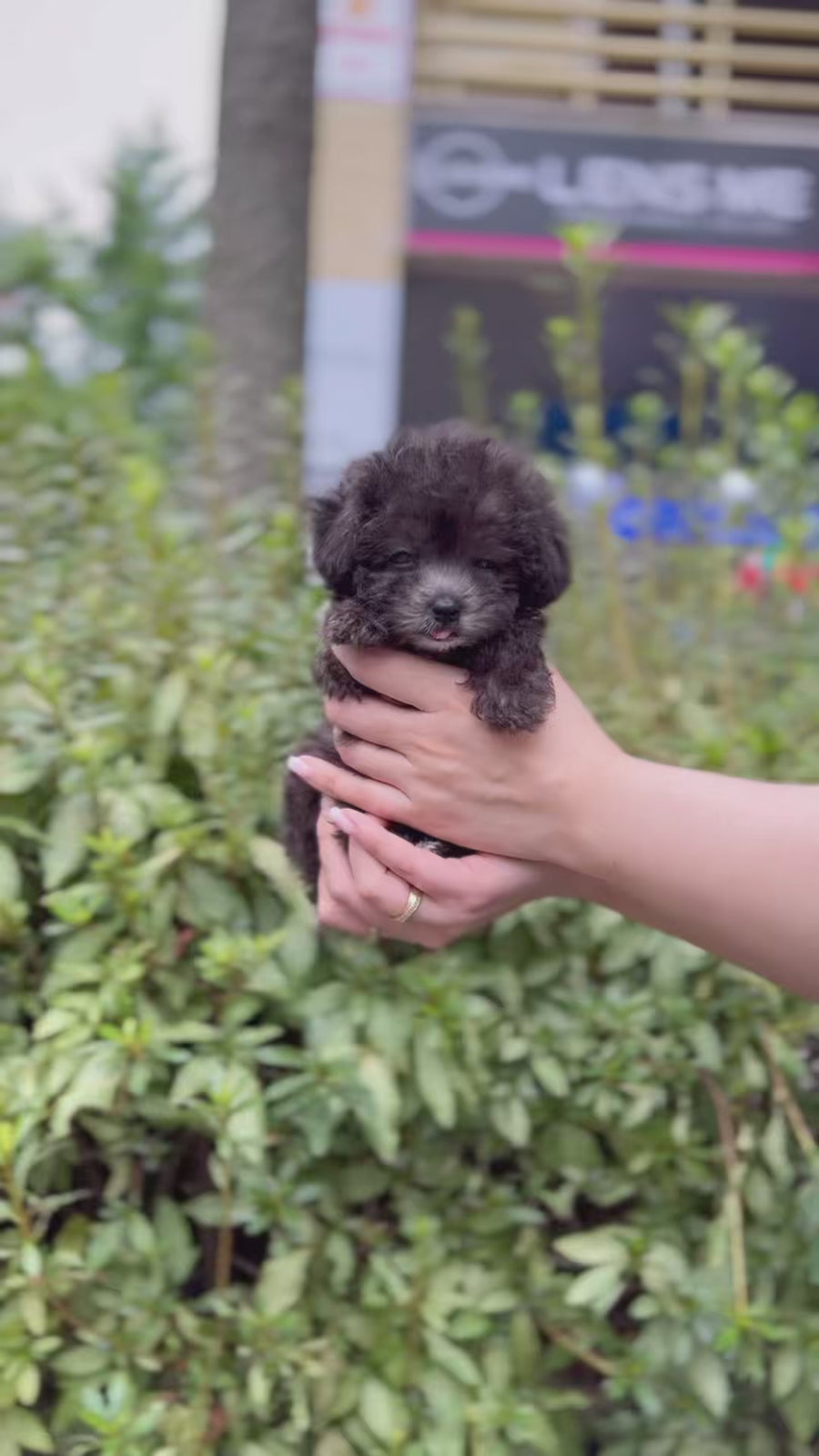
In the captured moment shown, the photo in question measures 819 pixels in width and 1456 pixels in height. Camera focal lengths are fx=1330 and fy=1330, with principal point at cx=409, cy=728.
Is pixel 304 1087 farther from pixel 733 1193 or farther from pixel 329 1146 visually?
pixel 733 1193

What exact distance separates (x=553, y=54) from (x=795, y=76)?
1766 mm

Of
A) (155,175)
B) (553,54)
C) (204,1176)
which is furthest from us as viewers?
(155,175)

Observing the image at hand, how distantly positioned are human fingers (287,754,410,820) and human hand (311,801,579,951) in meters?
0.02

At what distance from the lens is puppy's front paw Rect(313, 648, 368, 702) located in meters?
2.14

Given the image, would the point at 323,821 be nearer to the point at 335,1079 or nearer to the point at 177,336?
the point at 335,1079

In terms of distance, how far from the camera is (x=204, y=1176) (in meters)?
2.68

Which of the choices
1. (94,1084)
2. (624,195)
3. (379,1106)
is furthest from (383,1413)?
(624,195)

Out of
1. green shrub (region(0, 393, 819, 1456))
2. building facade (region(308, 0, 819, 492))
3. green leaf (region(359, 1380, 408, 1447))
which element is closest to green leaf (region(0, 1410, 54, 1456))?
green shrub (region(0, 393, 819, 1456))

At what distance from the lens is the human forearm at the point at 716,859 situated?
1904mm

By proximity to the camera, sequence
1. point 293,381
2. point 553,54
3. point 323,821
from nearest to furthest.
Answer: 1. point 323,821
2. point 293,381
3. point 553,54

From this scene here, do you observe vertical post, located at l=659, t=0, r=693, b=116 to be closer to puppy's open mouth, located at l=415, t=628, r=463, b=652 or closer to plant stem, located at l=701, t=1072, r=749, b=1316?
plant stem, located at l=701, t=1072, r=749, b=1316

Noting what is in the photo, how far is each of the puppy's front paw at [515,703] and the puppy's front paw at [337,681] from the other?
8.7 inches

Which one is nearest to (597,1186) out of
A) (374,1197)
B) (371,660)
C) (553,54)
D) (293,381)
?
(374,1197)

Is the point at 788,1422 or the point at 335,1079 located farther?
the point at 788,1422
